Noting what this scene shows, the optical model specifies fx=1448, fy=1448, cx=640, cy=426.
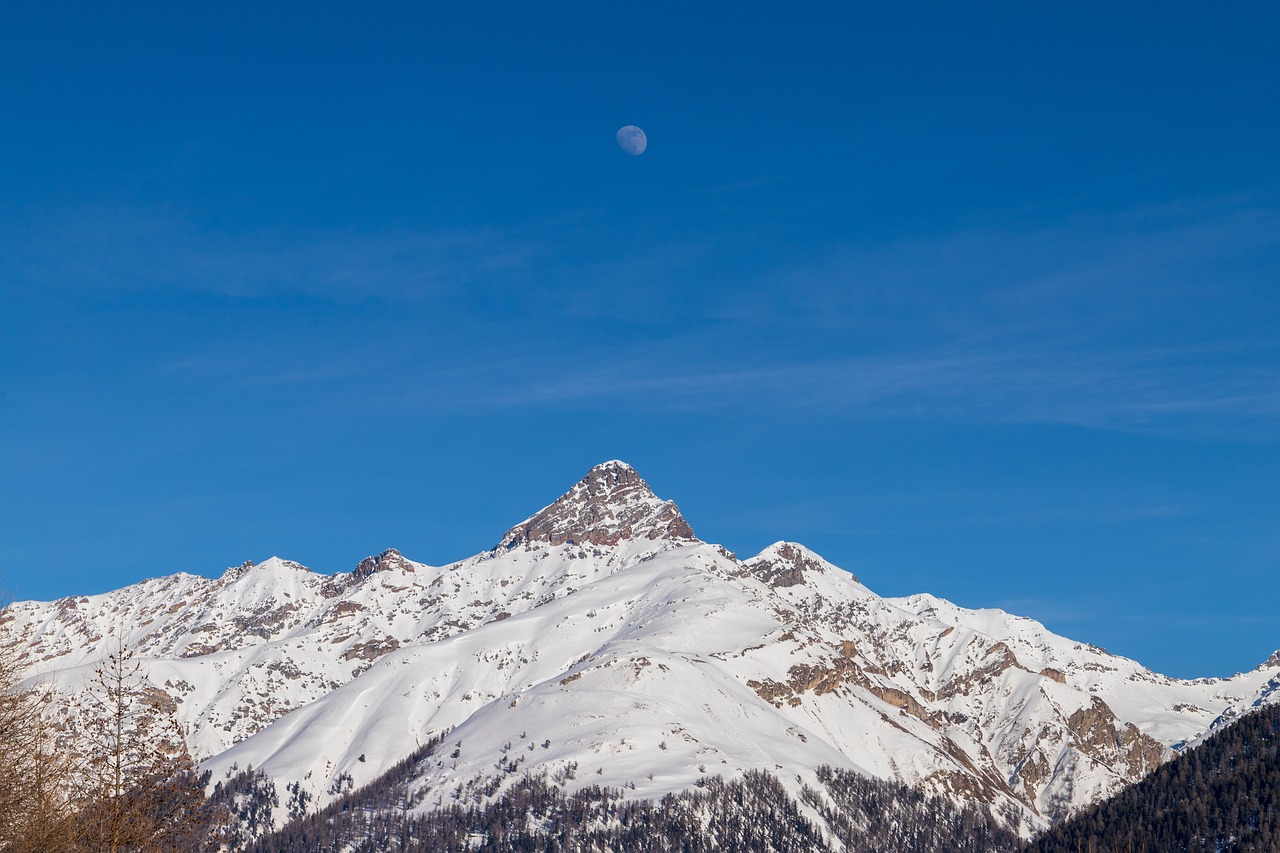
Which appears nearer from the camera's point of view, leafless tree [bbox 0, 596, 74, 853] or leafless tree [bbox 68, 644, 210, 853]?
leafless tree [bbox 0, 596, 74, 853]

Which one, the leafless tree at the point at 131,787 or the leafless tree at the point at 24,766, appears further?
the leafless tree at the point at 131,787

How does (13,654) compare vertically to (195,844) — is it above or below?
above

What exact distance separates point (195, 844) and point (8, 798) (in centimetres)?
536

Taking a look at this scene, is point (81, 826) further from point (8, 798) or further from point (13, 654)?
point (13, 654)

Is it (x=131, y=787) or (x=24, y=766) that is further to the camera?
(x=131, y=787)

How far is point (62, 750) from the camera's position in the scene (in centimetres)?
4225

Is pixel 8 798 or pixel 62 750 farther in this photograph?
pixel 62 750

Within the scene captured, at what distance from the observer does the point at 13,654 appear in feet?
132

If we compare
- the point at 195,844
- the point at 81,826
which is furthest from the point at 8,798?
the point at 195,844

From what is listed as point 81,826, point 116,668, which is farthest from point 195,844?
point 116,668

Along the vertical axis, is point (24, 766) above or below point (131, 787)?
above

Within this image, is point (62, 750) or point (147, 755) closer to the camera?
point (147, 755)

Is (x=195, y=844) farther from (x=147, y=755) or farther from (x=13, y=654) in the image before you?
(x=13, y=654)

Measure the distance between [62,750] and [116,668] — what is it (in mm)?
4113
